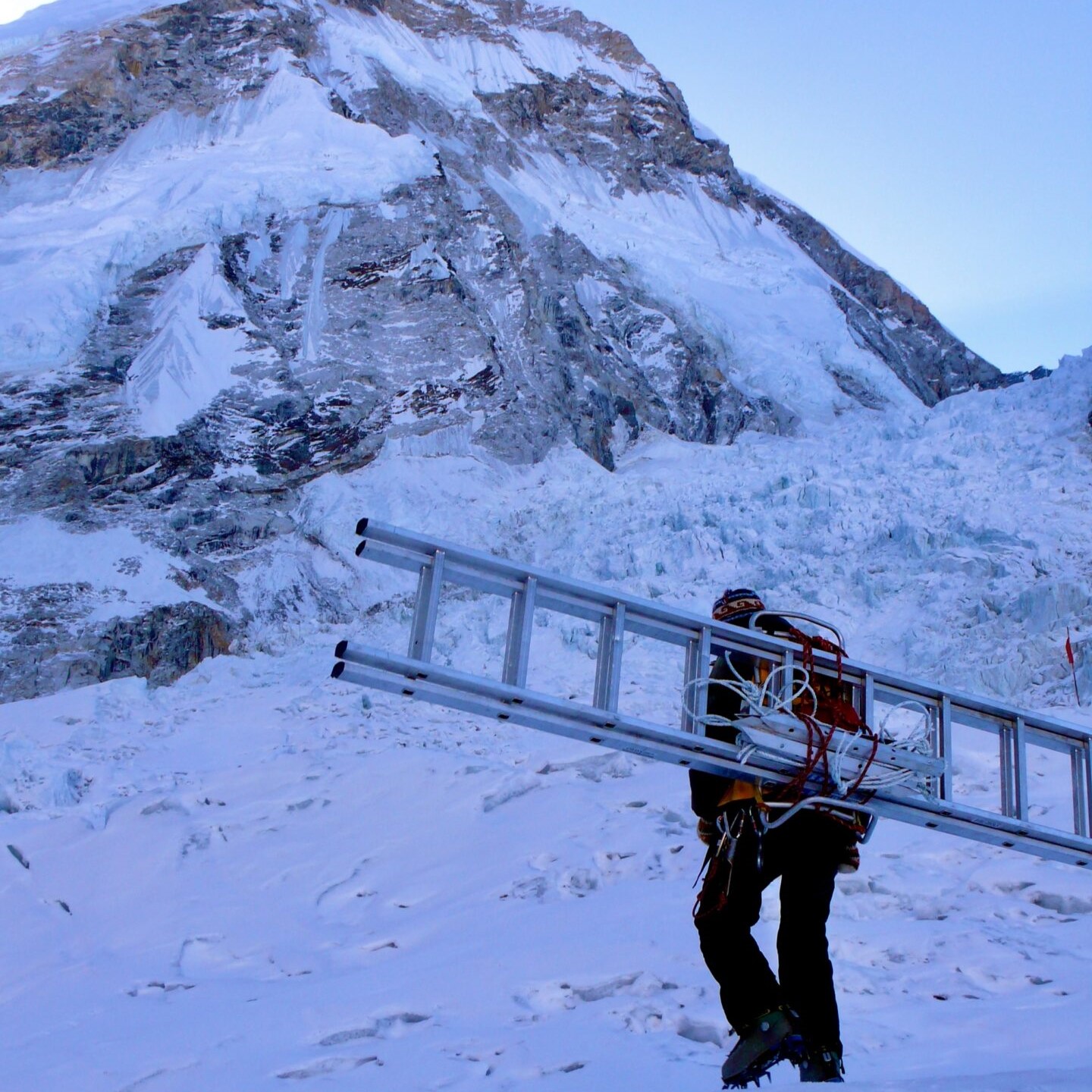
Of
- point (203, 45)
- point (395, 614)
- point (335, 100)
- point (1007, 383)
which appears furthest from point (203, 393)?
point (1007, 383)

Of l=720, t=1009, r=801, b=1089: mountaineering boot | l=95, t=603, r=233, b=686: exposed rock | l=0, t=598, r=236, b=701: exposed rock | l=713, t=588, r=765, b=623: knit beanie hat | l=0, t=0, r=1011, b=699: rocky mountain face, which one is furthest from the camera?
l=0, t=0, r=1011, b=699: rocky mountain face

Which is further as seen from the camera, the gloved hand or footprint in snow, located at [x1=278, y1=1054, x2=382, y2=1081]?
footprint in snow, located at [x1=278, y1=1054, x2=382, y2=1081]

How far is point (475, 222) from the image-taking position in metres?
31.8

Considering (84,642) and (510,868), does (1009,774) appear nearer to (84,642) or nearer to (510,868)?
(510,868)

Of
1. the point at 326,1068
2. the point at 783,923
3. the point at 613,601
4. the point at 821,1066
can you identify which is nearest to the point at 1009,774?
the point at 783,923

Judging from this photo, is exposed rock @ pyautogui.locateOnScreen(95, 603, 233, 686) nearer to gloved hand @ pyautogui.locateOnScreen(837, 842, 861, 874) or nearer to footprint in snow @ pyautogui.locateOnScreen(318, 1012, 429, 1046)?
footprint in snow @ pyautogui.locateOnScreen(318, 1012, 429, 1046)

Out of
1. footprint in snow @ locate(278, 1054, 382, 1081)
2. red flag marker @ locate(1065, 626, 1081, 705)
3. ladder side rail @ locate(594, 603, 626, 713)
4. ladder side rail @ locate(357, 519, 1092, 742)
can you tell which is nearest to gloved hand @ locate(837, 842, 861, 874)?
ladder side rail @ locate(357, 519, 1092, 742)

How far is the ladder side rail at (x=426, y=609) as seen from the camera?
11.7ft

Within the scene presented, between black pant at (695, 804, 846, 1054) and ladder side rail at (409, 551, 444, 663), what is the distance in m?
1.15

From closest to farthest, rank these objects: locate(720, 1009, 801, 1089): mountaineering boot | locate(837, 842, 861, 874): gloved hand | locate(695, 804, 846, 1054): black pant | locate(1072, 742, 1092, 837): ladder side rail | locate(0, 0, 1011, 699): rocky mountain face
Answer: locate(720, 1009, 801, 1089): mountaineering boot, locate(695, 804, 846, 1054): black pant, locate(837, 842, 861, 874): gloved hand, locate(1072, 742, 1092, 837): ladder side rail, locate(0, 0, 1011, 699): rocky mountain face

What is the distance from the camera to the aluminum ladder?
140 inches

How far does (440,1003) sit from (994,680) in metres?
9.16

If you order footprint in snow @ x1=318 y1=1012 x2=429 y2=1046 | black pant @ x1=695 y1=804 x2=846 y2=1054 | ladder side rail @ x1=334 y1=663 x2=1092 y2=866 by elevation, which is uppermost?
ladder side rail @ x1=334 y1=663 x2=1092 y2=866

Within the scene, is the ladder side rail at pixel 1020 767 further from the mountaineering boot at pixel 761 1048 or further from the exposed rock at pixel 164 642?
the exposed rock at pixel 164 642
